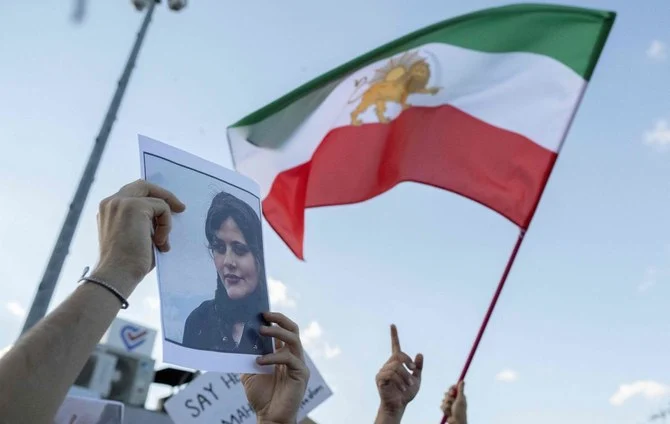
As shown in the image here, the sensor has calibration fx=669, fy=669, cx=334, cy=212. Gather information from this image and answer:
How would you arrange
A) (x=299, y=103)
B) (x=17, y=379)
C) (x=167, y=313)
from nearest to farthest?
(x=17, y=379) < (x=167, y=313) < (x=299, y=103)

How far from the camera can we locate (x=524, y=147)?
15.1 feet

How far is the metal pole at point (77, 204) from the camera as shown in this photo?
5.70 meters

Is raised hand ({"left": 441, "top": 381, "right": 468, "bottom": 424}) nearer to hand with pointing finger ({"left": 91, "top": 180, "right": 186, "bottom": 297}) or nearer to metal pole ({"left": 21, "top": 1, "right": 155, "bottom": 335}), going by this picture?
hand with pointing finger ({"left": 91, "top": 180, "right": 186, "bottom": 297})

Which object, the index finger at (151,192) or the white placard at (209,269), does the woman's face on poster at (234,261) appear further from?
the index finger at (151,192)

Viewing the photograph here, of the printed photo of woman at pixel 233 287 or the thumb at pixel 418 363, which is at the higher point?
the thumb at pixel 418 363

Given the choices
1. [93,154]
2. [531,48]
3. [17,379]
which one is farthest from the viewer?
[93,154]

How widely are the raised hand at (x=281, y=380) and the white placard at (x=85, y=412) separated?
748 millimetres

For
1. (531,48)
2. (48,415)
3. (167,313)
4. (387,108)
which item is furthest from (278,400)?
(531,48)

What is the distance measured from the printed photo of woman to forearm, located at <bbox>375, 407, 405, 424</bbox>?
1.11 metres

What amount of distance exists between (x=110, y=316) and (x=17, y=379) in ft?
0.74

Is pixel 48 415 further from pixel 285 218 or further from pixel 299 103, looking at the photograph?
pixel 299 103

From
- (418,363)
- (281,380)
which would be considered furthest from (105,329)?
(418,363)

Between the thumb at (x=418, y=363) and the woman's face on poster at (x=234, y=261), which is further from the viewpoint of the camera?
the thumb at (x=418, y=363)

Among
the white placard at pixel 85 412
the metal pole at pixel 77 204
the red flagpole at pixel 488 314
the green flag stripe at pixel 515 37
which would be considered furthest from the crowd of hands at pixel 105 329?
the green flag stripe at pixel 515 37
